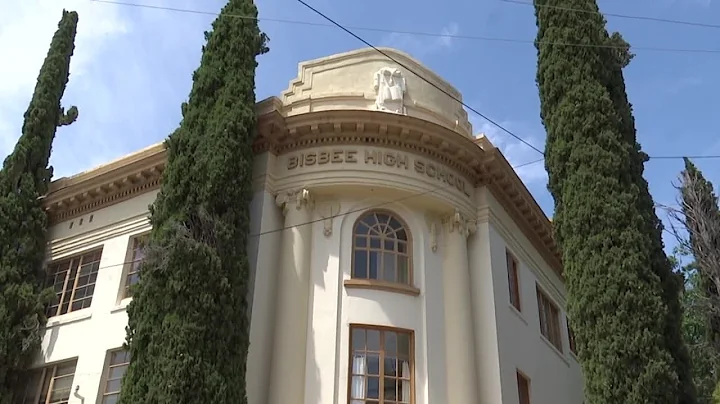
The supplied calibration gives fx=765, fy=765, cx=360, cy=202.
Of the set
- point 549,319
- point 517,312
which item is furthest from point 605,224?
point 549,319

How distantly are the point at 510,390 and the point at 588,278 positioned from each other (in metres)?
3.42

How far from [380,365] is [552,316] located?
878 centimetres

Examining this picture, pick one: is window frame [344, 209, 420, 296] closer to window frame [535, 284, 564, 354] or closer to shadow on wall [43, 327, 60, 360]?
window frame [535, 284, 564, 354]

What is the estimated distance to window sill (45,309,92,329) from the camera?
60.5 feet

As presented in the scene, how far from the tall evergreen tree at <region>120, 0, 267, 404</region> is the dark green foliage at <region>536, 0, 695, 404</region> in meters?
6.75

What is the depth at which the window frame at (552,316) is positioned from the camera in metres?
21.5

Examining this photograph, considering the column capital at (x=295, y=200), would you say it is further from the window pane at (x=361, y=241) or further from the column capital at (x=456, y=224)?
the column capital at (x=456, y=224)

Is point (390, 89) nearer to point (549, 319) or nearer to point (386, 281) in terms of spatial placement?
point (386, 281)

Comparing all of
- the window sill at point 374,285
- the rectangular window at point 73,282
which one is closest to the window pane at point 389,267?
the window sill at point 374,285

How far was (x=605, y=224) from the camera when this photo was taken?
15422 millimetres

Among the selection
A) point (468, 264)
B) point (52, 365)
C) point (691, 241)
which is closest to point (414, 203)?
point (468, 264)

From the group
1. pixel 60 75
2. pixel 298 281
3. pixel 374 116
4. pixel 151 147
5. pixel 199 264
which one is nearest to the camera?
pixel 199 264

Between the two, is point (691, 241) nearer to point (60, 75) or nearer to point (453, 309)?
point (453, 309)

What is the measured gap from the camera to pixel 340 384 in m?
15.4
